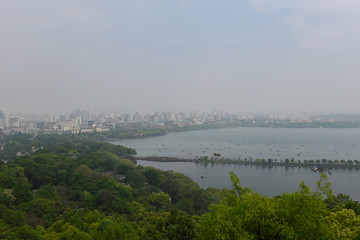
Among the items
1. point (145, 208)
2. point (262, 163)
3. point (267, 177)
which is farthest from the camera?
point (262, 163)

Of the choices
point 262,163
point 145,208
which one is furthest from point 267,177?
point 145,208

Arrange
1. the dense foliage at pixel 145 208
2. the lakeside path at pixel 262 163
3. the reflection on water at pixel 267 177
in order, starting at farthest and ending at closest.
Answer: the lakeside path at pixel 262 163 < the reflection on water at pixel 267 177 < the dense foliage at pixel 145 208

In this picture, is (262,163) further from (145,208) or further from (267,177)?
(145,208)

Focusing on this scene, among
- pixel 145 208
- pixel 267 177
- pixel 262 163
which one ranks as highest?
pixel 145 208

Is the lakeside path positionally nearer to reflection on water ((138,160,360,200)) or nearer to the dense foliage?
reflection on water ((138,160,360,200))

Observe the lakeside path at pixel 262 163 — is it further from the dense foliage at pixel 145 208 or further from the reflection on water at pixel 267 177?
the dense foliage at pixel 145 208

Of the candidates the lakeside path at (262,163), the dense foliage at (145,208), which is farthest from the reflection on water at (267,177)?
the dense foliage at (145,208)

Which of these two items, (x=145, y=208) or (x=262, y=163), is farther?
(x=262, y=163)

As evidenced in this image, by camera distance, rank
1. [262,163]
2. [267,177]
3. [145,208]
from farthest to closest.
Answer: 1. [262,163]
2. [267,177]
3. [145,208]

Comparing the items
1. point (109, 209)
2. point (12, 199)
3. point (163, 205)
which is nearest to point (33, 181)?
point (12, 199)
